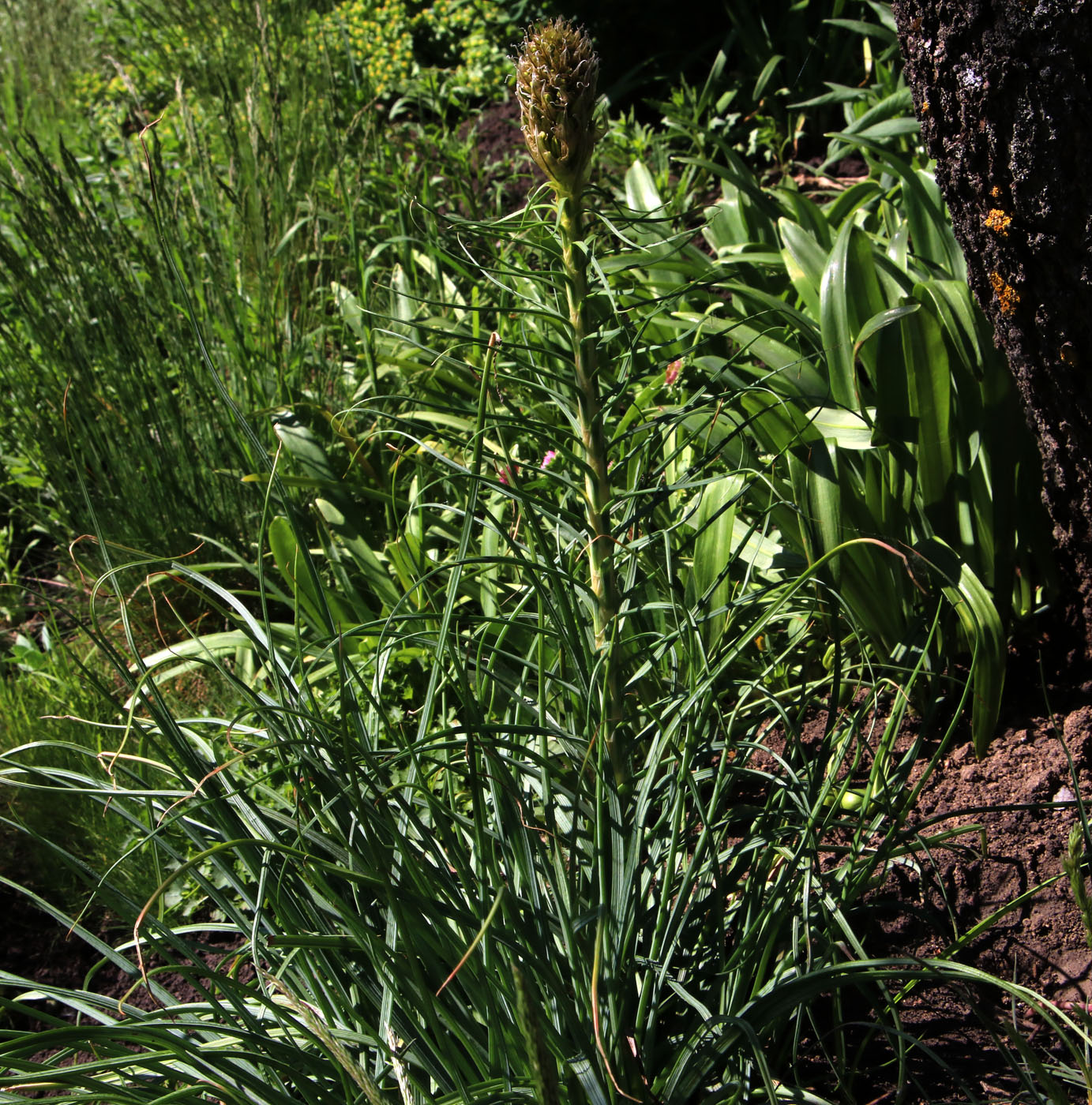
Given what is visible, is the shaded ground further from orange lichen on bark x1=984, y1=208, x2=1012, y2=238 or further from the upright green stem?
orange lichen on bark x1=984, y1=208, x2=1012, y2=238

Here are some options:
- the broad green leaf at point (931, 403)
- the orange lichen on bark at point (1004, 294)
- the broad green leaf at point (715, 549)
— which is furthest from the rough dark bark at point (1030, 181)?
the broad green leaf at point (715, 549)

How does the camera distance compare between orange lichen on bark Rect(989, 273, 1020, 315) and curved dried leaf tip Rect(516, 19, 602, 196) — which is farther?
orange lichen on bark Rect(989, 273, 1020, 315)

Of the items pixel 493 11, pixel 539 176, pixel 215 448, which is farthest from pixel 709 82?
pixel 215 448

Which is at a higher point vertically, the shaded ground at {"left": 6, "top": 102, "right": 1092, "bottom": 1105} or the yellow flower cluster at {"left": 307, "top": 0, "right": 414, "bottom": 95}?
the yellow flower cluster at {"left": 307, "top": 0, "right": 414, "bottom": 95}

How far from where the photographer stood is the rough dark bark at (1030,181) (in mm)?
1240

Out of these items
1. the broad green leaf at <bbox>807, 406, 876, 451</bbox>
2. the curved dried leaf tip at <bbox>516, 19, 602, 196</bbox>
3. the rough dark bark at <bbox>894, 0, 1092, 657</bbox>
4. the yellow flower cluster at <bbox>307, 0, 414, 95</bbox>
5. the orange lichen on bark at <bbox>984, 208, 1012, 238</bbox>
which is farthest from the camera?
the yellow flower cluster at <bbox>307, 0, 414, 95</bbox>

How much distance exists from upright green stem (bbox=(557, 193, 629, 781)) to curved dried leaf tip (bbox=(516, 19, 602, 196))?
50 mm

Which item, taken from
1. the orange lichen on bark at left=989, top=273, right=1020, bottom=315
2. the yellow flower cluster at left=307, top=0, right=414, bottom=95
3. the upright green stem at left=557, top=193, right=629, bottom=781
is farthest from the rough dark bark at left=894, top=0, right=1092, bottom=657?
the yellow flower cluster at left=307, top=0, right=414, bottom=95

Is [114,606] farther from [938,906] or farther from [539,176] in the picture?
[539,176]

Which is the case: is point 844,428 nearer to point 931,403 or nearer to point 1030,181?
point 931,403

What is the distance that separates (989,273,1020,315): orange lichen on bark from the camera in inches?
55.1

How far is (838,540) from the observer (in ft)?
5.28

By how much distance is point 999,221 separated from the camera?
1.37 m

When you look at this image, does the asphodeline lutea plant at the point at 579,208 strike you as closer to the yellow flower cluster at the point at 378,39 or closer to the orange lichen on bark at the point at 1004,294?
the orange lichen on bark at the point at 1004,294
